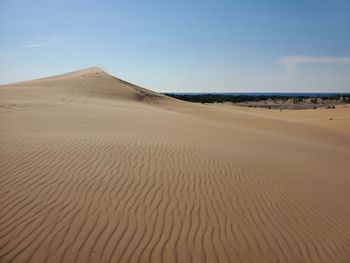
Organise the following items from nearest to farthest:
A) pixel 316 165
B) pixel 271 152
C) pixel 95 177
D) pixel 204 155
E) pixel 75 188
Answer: pixel 75 188 → pixel 95 177 → pixel 204 155 → pixel 316 165 → pixel 271 152

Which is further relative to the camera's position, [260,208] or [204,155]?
[204,155]

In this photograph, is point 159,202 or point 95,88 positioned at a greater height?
point 95,88

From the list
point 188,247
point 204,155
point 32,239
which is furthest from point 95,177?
point 204,155

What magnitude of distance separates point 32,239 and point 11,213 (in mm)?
834

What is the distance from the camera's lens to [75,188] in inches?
244

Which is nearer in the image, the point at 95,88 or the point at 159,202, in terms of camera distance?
the point at 159,202

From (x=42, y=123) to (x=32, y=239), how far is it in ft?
28.4

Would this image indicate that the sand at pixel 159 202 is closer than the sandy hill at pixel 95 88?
Yes

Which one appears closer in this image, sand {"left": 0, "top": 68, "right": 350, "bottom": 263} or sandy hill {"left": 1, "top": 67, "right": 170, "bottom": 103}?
sand {"left": 0, "top": 68, "right": 350, "bottom": 263}

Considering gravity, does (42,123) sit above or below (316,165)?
above

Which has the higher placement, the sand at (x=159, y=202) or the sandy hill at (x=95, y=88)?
the sandy hill at (x=95, y=88)

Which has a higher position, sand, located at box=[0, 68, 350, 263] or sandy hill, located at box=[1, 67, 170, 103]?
sandy hill, located at box=[1, 67, 170, 103]

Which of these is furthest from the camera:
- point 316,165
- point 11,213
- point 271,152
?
point 271,152

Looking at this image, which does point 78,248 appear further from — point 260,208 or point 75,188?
point 260,208
